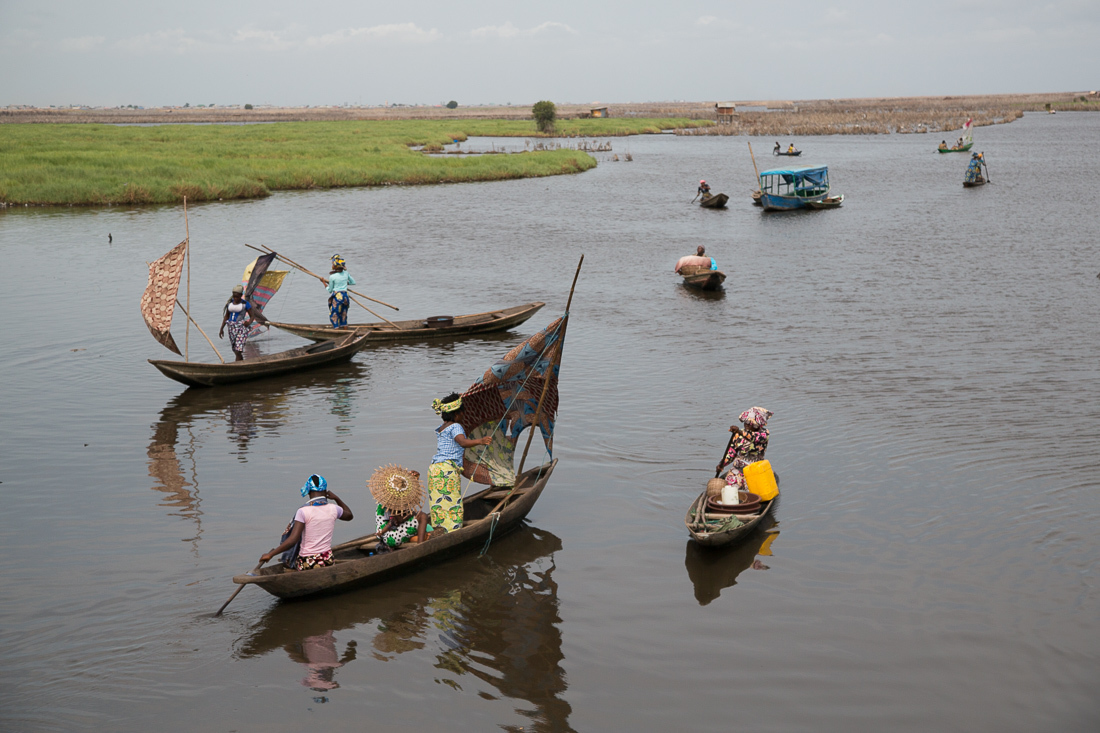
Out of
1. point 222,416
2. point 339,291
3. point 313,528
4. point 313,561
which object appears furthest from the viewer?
point 339,291

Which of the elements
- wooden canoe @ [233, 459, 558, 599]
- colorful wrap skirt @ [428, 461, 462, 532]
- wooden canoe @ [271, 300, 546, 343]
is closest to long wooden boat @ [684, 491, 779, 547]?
wooden canoe @ [233, 459, 558, 599]

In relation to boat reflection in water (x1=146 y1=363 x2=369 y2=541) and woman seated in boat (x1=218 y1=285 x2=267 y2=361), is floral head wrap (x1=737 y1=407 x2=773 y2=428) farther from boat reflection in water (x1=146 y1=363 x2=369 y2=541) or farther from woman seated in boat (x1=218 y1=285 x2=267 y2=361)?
woman seated in boat (x1=218 y1=285 x2=267 y2=361)

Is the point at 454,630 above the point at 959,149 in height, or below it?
below

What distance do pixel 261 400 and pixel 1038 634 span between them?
1182 cm

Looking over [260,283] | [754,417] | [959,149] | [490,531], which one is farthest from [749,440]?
[959,149]

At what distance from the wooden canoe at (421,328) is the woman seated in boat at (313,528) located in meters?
9.43

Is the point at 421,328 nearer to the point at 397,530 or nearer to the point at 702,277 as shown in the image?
the point at 702,277

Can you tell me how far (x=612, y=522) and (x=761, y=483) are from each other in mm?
1793

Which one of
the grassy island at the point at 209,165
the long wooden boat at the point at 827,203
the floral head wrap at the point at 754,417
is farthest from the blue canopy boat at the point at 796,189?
the floral head wrap at the point at 754,417

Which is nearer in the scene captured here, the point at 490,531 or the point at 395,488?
the point at 395,488

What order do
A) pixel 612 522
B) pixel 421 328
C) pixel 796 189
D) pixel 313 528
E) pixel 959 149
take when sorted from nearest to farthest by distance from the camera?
1. pixel 313 528
2. pixel 612 522
3. pixel 421 328
4. pixel 796 189
5. pixel 959 149

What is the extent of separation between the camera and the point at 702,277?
22672 mm

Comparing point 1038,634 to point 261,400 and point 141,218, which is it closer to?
point 261,400

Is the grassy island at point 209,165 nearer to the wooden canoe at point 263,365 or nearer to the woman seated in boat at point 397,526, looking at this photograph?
the wooden canoe at point 263,365
